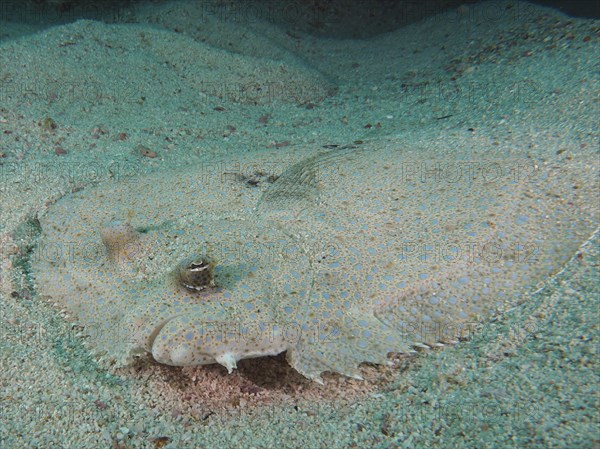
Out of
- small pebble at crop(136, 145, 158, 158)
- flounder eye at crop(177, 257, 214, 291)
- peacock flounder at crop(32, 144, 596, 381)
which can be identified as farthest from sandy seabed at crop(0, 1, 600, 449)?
flounder eye at crop(177, 257, 214, 291)

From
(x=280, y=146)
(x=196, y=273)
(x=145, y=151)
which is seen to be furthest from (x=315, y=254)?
(x=145, y=151)

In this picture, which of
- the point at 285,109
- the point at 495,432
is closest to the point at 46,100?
the point at 285,109

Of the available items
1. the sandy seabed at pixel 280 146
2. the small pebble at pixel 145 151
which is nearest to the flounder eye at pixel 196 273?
the sandy seabed at pixel 280 146

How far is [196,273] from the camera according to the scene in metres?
2.81

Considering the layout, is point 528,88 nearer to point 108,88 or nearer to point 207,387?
point 207,387

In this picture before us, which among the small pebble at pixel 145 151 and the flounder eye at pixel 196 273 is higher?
the small pebble at pixel 145 151

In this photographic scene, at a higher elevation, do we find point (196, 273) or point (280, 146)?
point (280, 146)

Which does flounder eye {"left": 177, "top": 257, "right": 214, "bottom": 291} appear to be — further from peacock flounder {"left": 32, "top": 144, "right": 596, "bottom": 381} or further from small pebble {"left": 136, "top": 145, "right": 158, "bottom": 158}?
small pebble {"left": 136, "top": 145, "right": 158, "bottom": 158}

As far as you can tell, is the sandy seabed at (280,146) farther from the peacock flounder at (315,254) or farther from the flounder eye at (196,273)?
the flounder eye at (196,273)

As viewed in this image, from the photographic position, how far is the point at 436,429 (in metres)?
2.68

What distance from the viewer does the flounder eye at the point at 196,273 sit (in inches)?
111

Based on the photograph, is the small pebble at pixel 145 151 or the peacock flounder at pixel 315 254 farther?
the small pebble at pixel 145 151

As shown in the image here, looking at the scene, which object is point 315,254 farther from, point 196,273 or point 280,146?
point 280,146

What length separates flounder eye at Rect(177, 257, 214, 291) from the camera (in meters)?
2.81
